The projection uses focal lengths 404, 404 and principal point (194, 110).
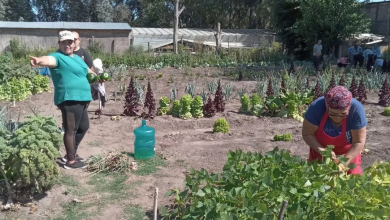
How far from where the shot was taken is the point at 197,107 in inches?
278

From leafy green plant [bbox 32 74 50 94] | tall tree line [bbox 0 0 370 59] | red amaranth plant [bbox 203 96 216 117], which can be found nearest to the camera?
red amaranth plant [bbox 203 96 216 117]

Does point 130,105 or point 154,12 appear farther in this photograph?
point 154,12

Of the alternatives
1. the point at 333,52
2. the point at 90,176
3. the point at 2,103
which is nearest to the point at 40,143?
the point at 90,176

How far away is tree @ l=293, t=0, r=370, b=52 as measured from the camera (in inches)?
729

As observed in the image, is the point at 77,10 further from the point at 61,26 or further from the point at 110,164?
the point at 110,164

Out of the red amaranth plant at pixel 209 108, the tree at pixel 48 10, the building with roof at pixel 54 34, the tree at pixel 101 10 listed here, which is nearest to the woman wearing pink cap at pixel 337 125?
the red amaranth plant at pixel 209 108

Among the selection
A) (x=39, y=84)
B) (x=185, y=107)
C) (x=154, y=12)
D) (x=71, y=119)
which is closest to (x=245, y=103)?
(x=185, y=107)

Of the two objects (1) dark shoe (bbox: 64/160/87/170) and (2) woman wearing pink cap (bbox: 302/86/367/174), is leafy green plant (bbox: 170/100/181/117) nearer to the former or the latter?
(1) dark shoe (bbox: 64/160/87/170)

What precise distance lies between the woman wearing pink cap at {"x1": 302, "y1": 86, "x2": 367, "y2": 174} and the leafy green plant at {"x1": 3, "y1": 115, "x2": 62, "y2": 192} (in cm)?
223

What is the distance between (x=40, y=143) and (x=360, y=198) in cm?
262

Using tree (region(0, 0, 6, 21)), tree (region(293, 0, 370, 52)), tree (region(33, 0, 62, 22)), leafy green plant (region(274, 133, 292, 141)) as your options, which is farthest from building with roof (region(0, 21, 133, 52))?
tree (region(33, 0, 62, 22))

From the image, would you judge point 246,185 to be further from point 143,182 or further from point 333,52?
point 333,52

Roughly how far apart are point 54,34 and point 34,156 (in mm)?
18561

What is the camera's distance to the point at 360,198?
2.29 metres
